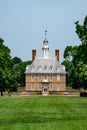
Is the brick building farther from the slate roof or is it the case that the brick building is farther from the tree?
the tree

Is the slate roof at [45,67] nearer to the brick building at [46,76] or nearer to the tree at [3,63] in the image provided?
the brick building at [46,76]

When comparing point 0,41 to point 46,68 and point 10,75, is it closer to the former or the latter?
point 10,75

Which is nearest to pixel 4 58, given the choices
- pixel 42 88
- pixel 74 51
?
pixel 74 51

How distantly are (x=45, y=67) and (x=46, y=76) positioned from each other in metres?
2.54

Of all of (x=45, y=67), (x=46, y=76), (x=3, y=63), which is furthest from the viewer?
(x=45, y=67)

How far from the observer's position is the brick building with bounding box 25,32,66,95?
142750 millimetres

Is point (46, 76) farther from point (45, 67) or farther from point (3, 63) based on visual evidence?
point (3, 63)

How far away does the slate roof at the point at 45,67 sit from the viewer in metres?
144

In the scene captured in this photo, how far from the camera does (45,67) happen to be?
14450 cm

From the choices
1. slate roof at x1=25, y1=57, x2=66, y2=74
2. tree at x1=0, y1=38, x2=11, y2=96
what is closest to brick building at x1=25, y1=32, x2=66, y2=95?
slate roof at x1=25, y1=57, x2=66, y2=74

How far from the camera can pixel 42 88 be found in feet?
466

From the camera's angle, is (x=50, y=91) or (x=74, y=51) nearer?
(x=74, y=51)

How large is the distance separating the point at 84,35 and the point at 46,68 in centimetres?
7944

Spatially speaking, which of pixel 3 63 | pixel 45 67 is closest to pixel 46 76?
pixel 45 67
